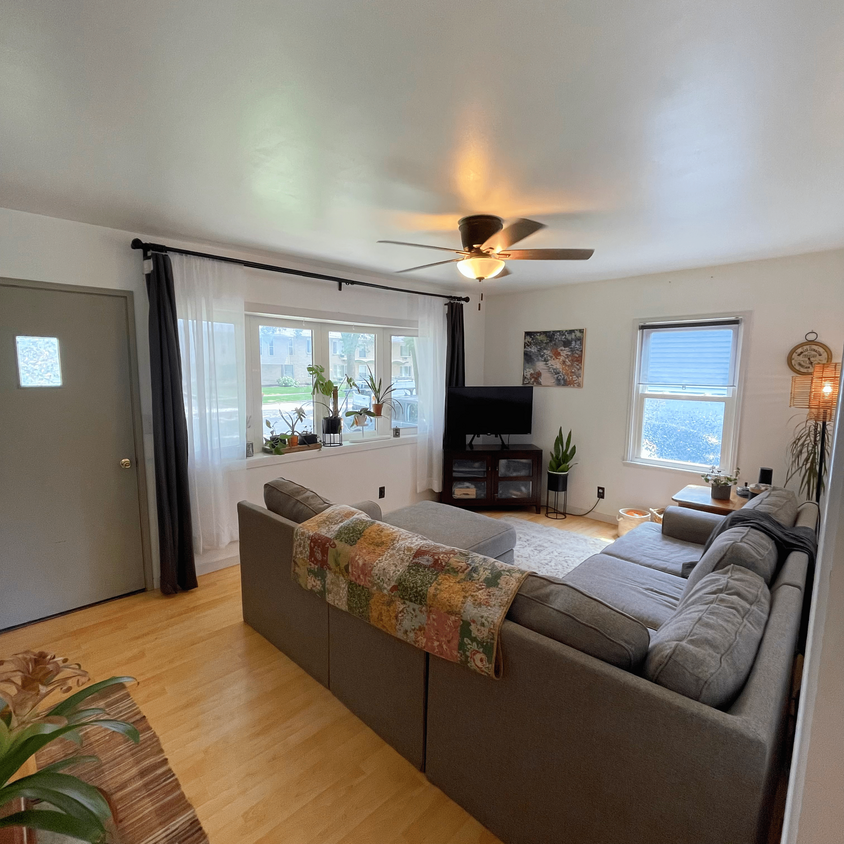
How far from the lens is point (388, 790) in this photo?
1.59 m

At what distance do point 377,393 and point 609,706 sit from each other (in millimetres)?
3450

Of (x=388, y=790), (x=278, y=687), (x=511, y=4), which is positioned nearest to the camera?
(x=511, y=4)

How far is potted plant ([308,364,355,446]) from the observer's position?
3.80 meters

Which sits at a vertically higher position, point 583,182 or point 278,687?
point 583,182

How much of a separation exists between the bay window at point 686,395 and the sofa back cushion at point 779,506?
1194 mm

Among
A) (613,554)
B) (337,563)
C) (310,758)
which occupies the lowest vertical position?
(310,758)

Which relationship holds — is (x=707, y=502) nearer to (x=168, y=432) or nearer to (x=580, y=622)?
(x=580, y=622)

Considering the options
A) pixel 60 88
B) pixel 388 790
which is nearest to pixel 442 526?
pixel 388 790

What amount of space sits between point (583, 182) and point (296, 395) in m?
2.69

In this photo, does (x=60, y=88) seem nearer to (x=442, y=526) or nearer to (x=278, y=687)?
(x=278, y=687)

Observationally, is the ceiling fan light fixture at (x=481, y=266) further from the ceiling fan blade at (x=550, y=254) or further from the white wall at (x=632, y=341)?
the white wall at (x=632, y=341)

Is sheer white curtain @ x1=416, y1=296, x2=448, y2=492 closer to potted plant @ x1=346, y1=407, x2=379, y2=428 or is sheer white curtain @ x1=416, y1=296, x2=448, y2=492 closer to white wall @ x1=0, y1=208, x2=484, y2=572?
white wall @ x1=0, y1=208, x2=484, y2=572

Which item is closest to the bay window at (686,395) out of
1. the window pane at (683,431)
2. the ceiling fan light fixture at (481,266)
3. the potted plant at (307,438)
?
the window pane at (683,431)

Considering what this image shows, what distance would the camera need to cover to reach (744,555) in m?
1.68
